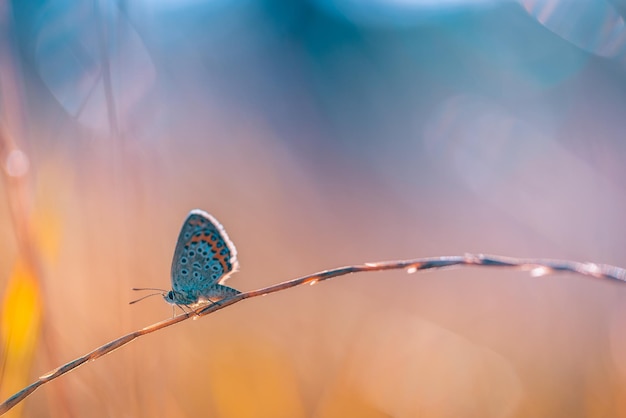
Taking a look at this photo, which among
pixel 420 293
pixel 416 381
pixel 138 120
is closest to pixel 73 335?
pixel 138 120

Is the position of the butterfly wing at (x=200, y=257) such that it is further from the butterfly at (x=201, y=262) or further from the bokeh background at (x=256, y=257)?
the bokeh background at (x=256, y=257)

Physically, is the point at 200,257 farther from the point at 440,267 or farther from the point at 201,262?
the point at 440,267

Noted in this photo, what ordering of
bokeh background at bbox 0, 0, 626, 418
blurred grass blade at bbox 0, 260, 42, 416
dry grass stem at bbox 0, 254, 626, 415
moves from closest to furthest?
1. dry grass stem at bbox 0, 254, 626, 415
2. blurred grass blade at bbox 0, 260, 42, 416
3. bokeh background at bbox 0, 0, 626, 418

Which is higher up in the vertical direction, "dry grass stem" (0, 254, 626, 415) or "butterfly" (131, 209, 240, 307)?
"butterfly" (131, 209, 240, 307)

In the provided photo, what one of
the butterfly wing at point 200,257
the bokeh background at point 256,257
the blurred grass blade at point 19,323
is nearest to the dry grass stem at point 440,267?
the bokeh background at point 256,257

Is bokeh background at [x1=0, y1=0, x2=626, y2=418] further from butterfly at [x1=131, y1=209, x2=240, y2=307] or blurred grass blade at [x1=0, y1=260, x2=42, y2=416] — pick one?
butterfly at [x1=131, y1=209, x2=240, y2=307]

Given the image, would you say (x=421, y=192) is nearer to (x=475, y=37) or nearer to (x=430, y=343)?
(x=475, y=37)

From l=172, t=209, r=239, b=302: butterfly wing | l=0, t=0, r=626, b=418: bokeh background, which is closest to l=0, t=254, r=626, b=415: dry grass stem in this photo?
l=0, t=0, r=626, b=418: bokeh background

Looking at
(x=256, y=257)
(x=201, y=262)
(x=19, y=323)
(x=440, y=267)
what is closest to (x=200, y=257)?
(x=201, y=262)
